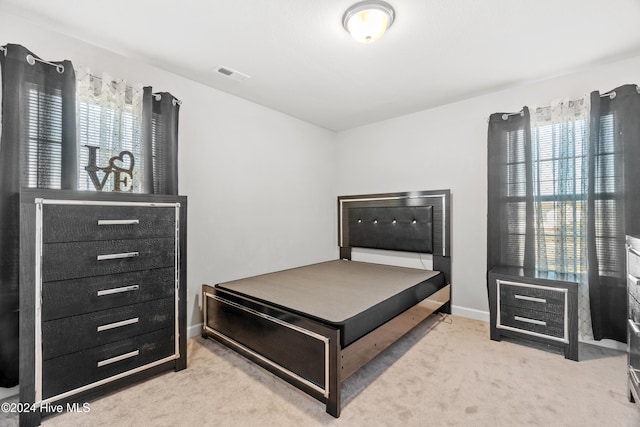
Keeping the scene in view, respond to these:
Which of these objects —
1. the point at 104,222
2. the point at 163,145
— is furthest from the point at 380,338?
the point at 163,145

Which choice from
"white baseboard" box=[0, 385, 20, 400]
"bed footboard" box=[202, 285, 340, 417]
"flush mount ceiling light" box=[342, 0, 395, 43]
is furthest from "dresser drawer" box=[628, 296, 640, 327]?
"white baseboard" box=[0, 385, 20, 400]

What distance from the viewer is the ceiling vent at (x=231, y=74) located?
8.15ft

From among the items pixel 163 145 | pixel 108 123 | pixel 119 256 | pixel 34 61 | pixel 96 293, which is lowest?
pixel 96 293

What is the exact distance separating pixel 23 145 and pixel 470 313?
399 cm

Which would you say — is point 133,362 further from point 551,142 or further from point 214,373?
point 551,142

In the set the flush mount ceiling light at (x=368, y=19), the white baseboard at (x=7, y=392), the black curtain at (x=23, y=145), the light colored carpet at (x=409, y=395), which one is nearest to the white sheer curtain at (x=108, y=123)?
the black curtain at (x=23, y=145)

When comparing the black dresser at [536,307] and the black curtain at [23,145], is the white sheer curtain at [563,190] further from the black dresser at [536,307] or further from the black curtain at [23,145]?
the black curtain at [23,145]

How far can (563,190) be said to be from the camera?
8.29 ft

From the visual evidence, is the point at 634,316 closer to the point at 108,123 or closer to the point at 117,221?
the point at 117,221

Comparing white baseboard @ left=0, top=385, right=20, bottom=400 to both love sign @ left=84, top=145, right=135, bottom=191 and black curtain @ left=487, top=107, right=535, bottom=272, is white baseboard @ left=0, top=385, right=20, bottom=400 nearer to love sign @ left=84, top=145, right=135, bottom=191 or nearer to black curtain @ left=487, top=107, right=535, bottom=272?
love sign @ left=84, top=145, right=135, bottom=191

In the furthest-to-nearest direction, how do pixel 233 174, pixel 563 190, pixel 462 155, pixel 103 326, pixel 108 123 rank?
1. pixel 462 155
2. pixel 233 174
3. pixel 563 190
4. pixel 108 123
5. pixel 103 326

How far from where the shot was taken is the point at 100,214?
1.74 meters

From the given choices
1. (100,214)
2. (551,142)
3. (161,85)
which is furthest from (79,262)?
(551,142)

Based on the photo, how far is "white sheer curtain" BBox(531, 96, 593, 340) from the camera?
245cm
